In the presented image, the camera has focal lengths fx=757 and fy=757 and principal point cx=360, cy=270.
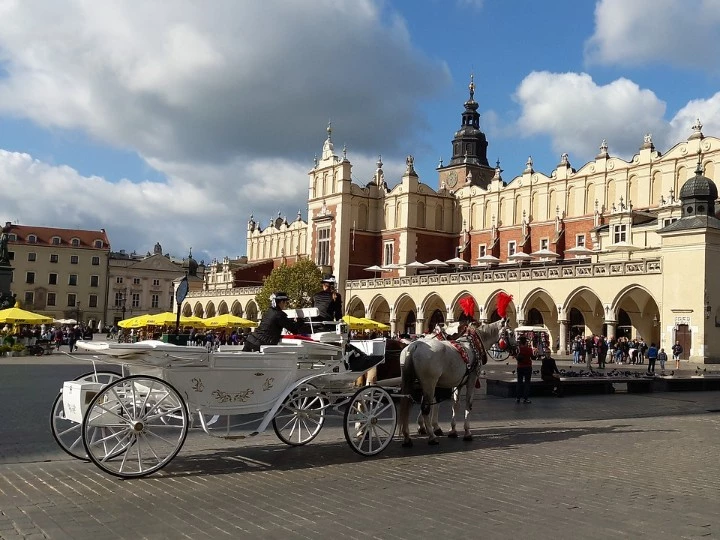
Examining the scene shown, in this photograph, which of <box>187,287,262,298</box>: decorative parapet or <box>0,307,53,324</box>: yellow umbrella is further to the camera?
<box>187,287,262,298</box>: decorative parapet

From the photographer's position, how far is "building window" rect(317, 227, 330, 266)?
2376 inches

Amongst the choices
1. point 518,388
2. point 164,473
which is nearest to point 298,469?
point 164,473

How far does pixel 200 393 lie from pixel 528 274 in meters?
35.0

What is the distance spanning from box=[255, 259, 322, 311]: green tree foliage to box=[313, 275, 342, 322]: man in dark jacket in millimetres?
40503

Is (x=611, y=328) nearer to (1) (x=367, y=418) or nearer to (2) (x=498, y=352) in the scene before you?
(2) (x=498, y=352)

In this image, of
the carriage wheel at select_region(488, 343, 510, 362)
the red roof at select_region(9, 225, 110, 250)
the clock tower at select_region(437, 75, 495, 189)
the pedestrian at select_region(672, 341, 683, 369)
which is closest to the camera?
the carriage wheel at select_region(488, 343, 510, 362)

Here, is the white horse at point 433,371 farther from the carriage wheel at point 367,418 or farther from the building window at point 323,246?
the building window at point 323,246

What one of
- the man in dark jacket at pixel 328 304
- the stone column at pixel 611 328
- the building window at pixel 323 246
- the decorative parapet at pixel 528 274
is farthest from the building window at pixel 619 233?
the man in dark jacket at pixel 328 304

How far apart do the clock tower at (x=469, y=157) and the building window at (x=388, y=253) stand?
45.7 feet

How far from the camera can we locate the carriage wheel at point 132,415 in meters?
7.21

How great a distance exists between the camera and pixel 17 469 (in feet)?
24.8

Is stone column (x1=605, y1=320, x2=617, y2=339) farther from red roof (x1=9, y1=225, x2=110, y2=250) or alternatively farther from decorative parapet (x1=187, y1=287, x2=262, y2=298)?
red roof (x1=9, y1=225, x2=110, y2=250)

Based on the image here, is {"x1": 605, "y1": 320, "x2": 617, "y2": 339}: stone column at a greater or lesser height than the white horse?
greater

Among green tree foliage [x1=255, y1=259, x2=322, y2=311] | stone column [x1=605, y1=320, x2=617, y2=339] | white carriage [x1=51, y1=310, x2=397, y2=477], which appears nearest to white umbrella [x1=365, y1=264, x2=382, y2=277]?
green tree foliage [x1=255, y1=259, x2=322, y2=311]
